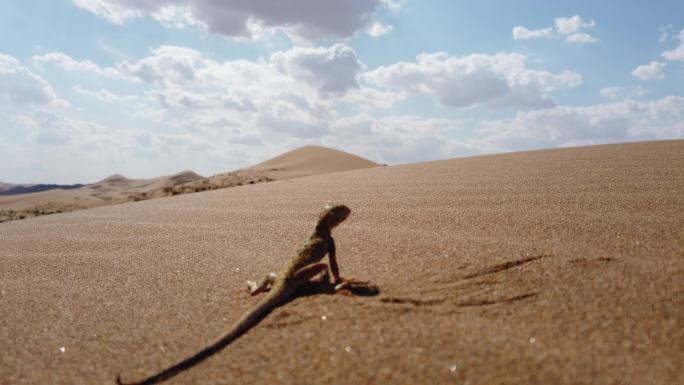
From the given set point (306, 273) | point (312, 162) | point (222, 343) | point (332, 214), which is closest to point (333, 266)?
point (306, 273)

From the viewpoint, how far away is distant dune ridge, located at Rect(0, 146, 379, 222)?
1296 centimetres

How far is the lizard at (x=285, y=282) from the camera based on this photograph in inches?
69.4

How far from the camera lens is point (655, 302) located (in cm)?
189

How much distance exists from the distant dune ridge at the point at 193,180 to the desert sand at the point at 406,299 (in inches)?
329

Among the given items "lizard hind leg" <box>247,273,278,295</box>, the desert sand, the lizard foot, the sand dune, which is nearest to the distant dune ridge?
the sand dune

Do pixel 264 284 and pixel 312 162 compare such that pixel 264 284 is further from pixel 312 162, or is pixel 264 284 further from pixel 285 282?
pixel 312 162

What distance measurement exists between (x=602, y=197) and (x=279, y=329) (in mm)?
2940

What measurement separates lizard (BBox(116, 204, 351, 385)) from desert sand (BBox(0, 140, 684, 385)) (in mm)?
44

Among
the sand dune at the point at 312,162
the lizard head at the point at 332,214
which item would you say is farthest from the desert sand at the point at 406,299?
the sand dune at the point at 312,162

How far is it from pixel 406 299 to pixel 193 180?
16.1 meters

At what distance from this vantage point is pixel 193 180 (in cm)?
1722

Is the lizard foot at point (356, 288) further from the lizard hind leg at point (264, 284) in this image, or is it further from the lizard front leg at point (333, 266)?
the lizard hind leg at point (264, 284)

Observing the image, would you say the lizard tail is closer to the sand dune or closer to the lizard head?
the lizard head

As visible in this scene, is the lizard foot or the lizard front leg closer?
the lizard foot
